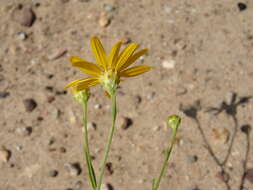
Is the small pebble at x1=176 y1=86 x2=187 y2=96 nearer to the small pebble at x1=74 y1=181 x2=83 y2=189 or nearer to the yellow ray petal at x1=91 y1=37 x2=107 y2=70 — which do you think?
the small pebble at x1=74 y1=181 x2=83 y2=189

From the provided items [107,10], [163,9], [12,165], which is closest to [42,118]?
[12,165]

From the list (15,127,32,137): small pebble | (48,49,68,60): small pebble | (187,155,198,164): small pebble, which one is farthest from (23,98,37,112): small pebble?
(187,155,198,164): small pebble

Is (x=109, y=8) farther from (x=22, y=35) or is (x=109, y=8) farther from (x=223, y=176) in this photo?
(x=223, y=176)

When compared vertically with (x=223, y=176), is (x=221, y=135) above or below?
above

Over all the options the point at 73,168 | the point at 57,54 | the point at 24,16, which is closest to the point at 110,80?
the point at 73,168

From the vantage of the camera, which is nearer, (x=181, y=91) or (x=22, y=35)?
(x=181, y=91)

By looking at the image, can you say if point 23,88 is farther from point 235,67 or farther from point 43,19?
point 235,67
